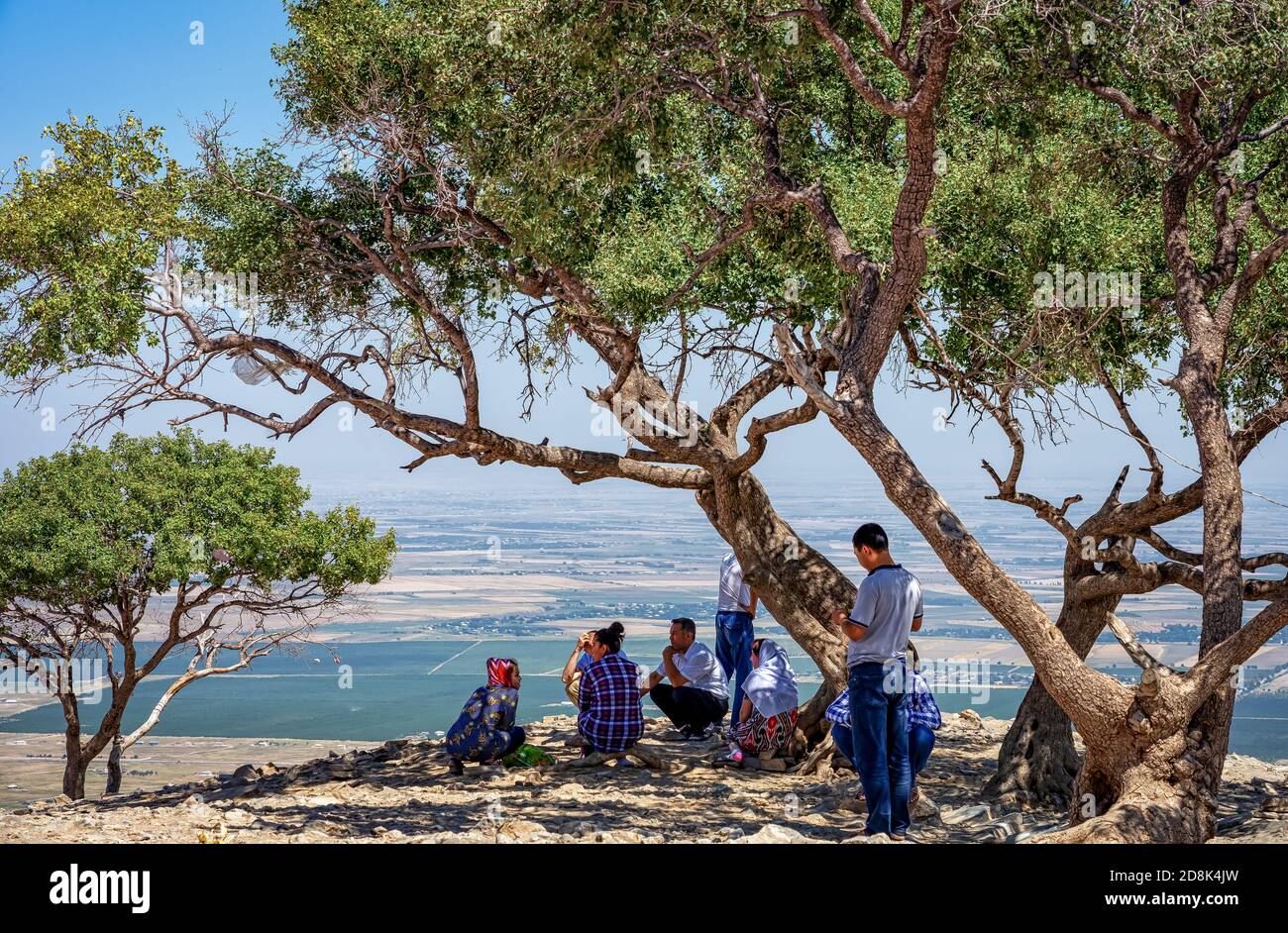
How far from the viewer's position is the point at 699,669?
1173 centimetres

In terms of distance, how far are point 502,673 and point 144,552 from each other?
965cm

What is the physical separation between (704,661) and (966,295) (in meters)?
4.17

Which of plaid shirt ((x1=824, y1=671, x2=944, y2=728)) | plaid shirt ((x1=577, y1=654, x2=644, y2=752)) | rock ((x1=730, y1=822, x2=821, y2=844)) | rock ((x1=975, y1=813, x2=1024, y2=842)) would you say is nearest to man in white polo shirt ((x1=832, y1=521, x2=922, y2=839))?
plaid shirt ((x1=824, y1=671, x2=944, y2=728))

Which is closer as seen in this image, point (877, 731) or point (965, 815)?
point (877, 731)

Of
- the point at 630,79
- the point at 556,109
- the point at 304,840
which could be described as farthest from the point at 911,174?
the point at 304,840

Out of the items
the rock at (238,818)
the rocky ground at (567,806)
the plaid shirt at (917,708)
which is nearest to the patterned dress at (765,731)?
the rocky ground at (567,806)

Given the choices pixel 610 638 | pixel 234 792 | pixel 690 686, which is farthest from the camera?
pixel 690 686

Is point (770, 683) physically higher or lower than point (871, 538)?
lower

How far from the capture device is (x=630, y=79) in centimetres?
843

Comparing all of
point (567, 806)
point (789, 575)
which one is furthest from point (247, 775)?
point (789, 575)

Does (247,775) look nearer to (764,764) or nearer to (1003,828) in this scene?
(764,764)

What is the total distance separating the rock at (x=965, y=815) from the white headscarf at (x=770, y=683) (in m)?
1.80

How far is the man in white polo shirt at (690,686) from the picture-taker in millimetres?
11555

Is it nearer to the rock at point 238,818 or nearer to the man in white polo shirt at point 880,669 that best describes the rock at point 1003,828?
the man in white polo shirt at point 880,669
